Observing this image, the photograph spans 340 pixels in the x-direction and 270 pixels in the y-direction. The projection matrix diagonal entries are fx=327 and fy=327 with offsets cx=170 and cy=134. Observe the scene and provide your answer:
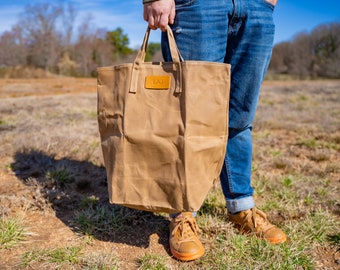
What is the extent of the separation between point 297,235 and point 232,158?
21.0 inches

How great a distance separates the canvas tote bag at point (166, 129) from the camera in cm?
136

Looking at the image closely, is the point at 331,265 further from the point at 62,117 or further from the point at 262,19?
the point at 62,117

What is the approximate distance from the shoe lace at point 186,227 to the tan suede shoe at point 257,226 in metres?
0.28

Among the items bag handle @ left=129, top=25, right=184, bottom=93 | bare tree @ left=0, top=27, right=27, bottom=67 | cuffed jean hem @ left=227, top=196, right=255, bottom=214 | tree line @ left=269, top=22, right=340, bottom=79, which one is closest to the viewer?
bag handle @ left=129, top=25, right=184, bottom=93

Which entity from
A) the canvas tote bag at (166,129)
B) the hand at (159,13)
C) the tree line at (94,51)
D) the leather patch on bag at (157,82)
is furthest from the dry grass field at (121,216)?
the tree line at (94,51)

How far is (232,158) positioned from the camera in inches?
70.4

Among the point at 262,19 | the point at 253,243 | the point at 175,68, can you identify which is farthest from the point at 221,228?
the point at 262,19

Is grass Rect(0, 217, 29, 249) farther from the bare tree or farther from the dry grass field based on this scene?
the bare tree

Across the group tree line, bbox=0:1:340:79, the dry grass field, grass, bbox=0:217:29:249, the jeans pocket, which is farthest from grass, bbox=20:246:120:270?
tree line, bbox=0:1:340:79

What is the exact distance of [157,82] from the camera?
1383mm

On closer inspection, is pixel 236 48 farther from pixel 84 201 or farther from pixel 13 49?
pixel 13 49

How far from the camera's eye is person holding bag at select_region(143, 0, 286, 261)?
1.46 meters

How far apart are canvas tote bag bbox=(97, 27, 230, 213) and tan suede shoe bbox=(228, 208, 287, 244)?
46 cm

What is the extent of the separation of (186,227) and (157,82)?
766 millimetres
